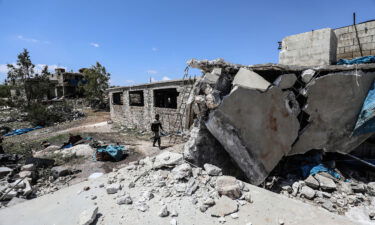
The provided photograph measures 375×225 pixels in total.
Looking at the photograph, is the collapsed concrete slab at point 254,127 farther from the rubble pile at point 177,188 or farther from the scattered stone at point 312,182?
the scattered stone at point 312,182

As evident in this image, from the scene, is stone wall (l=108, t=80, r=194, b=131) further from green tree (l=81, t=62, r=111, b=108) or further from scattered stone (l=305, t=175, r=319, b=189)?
green tree (l=81, t=62, r=111, b=108)

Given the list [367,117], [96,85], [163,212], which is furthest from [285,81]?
[96,85]

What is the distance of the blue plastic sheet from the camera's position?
14.1 feet

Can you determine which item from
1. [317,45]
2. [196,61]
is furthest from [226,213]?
[317,45]

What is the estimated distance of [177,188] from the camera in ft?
11.4

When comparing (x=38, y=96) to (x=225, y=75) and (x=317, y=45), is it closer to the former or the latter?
(x=225, y=75)

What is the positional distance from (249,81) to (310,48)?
314 cm

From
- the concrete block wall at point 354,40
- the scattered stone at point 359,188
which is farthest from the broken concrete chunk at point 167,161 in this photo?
the concrete block wall at point 354,40

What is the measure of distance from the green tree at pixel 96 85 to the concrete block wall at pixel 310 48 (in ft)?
74.6

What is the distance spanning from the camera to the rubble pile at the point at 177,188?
3.06 m

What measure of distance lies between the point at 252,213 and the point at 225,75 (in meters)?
2.86

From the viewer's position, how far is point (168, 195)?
11.1 ft

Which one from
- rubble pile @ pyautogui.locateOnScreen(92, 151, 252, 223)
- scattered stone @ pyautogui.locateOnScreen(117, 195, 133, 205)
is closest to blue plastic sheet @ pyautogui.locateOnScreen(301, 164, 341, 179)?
rubble pile @ pyautogui.locateOnScreen(92, 151, 252, 223)

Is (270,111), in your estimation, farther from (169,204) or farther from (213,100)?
(169,204)
